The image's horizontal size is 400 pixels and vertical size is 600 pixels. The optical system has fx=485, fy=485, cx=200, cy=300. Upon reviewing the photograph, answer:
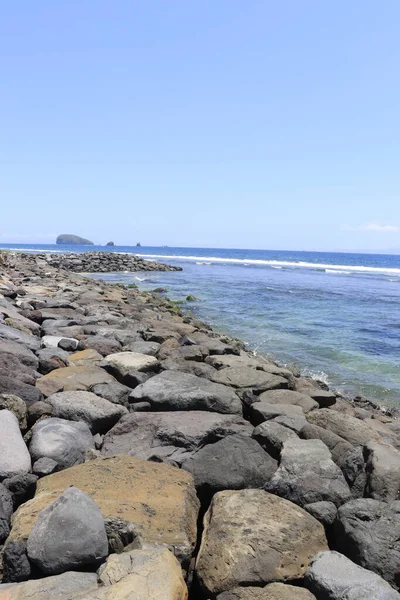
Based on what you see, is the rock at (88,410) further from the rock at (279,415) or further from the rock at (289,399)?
the rock at (289,399)

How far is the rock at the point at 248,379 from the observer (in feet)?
16.9

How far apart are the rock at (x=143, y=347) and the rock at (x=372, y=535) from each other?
3.79 metres

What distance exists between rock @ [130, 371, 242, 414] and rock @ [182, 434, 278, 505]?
79 cm

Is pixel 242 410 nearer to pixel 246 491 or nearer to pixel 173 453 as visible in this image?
pixel 173 453

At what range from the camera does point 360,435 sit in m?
4.20

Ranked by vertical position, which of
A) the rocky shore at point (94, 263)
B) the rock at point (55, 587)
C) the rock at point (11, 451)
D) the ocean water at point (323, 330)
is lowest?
the ocean water at point (323, 330)

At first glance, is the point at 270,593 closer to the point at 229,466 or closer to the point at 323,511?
the point at 323,511

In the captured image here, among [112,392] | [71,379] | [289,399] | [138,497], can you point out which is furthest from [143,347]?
[138,497]

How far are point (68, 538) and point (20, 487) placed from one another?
739mm

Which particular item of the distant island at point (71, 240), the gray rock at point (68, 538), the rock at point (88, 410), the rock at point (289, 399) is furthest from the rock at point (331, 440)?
the distant island at point (71, 240)

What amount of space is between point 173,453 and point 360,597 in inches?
61.2

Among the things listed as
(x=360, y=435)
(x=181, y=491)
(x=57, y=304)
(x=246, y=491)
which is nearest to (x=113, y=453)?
(x=181, y=491)

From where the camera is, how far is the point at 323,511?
2.80m

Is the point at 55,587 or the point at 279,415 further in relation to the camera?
the point at 279,415
